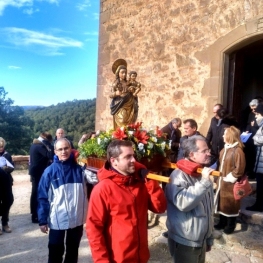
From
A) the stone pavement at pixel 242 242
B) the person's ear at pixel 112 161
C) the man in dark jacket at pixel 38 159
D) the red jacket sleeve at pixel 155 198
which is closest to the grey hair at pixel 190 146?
the red jacket sleeve at pixel 155 198

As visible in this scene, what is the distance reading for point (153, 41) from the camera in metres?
7.36

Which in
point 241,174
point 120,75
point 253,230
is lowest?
point 253,230

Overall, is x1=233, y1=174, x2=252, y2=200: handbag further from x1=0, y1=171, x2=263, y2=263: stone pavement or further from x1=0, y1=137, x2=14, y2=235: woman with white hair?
x1=0, y1=137, x2=14, y2=235: woman with white hair

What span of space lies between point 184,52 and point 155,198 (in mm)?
5142

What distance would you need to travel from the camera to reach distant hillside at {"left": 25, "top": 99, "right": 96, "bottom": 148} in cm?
2256

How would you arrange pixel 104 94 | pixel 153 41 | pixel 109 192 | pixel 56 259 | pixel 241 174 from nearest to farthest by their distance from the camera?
pixel 109 192, pixel 56 259, pixel 241 174, pixel 153 41, pixel 104 94

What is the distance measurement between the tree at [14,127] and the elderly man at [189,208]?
19.8 m

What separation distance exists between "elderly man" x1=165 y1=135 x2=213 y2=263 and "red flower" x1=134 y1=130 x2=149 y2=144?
2.83ft

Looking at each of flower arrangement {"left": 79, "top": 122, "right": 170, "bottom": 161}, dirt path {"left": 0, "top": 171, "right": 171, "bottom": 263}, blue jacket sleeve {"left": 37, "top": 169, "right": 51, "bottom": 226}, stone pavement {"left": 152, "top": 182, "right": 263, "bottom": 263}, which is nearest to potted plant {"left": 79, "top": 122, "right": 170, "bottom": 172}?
flower arrangement {"left": 79, "top": 122, "right": 170, "bottom": 161}

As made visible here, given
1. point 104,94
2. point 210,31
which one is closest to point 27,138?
point 104,94

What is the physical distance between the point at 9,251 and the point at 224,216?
289 centimetres

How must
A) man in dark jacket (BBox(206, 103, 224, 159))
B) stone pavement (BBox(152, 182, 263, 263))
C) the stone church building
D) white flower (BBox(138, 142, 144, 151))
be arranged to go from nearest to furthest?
1. white flower (BBox(138, 142, 144, 151))
2. stone pavement (BBox(152, 182, 263, 263))
3. man in dark jacket (BBox(206, 103, 224, 159))
4. the stone church building

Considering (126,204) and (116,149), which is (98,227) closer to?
(126,204)

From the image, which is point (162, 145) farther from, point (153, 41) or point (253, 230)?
point (153, 41)
